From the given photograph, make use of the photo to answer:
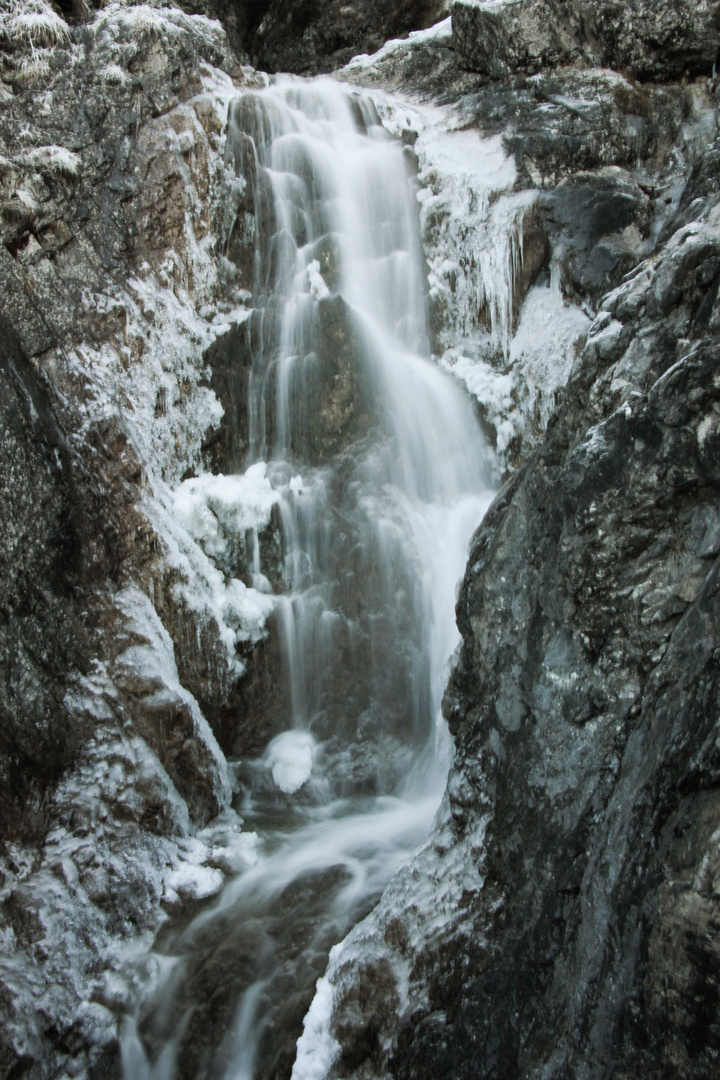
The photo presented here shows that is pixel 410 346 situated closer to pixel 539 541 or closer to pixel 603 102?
pixel 603 102

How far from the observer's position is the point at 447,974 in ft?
12.3

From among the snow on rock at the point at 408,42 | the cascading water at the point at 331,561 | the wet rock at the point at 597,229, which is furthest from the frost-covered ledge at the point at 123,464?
the wet rock at the point at 597,229

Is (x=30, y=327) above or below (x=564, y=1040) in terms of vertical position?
above

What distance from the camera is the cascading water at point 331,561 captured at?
187 inches

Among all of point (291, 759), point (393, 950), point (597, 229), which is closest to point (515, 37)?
point (597, 229)

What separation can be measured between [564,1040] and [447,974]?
2.52 ft

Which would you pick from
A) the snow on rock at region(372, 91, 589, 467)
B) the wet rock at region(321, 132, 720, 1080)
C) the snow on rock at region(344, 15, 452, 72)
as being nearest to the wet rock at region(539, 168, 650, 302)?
the snow on rock at region(372, 91, 589, 467)

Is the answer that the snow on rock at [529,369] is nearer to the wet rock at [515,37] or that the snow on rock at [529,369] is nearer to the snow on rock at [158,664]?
the wet rock at [515,37]

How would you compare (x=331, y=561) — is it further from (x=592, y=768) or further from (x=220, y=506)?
(x=592, y=768)

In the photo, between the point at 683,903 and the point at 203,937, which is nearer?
the point at 683,903

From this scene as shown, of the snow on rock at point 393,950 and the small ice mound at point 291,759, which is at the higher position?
the snow on rock at point 393,950

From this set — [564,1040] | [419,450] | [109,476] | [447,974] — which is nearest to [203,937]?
[447,974]

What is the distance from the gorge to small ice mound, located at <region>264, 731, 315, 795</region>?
0.03m

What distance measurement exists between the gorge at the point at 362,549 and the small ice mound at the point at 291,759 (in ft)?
0.11
